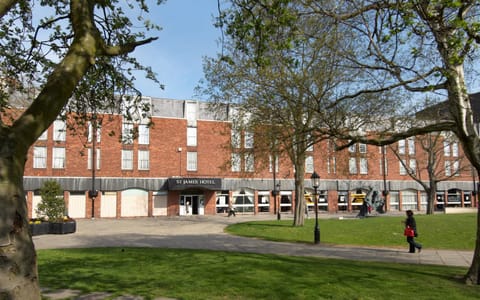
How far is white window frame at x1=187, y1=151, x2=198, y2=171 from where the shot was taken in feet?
147

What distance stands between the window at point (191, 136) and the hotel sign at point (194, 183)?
4.73 metres

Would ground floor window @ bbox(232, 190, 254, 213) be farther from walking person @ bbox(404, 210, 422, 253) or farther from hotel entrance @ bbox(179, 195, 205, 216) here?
walking person @ bbox(404, 210, 422, 253)

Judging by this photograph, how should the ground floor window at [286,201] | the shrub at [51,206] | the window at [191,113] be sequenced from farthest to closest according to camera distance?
the ground floor window at [286,201]
the window at [191,113]
the shrub at [51,206]

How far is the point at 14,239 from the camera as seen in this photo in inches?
148

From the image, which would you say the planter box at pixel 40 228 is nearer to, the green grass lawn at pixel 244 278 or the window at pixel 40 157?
the green grass lawn at pixel 244 278

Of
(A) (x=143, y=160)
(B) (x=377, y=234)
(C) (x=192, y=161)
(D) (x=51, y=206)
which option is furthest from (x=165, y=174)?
(B) (x=377, y=234)

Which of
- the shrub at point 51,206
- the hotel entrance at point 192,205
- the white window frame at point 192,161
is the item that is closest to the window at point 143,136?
the white window frame at point 192,161

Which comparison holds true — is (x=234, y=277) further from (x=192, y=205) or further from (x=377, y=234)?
(x=192, y=205)

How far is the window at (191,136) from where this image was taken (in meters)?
45.1

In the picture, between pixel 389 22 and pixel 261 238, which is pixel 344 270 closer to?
pixel 389 22

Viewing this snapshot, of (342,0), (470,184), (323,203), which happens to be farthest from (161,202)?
(470,184)

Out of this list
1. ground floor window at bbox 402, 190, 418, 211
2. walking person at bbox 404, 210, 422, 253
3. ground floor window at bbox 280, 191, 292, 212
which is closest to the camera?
walking person at bbox 404, 210, 422, 253

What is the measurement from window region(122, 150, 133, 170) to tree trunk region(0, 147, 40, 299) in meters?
39.2

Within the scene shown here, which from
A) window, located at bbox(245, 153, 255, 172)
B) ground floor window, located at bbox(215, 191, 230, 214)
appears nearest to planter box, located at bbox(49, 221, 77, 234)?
window, located at bbox(245, 153, 255, 172)
